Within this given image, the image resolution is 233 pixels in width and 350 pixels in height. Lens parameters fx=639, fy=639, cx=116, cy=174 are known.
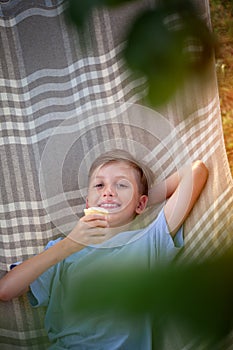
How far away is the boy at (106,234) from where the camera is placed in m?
1.80

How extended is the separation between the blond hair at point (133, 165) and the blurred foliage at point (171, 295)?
1.63m

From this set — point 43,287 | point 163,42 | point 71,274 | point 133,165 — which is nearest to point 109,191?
point 133,165

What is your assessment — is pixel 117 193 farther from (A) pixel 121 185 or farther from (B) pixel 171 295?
(B) pixel 171 295

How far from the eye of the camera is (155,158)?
2.02 m

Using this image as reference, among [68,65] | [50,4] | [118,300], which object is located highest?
[50,4]

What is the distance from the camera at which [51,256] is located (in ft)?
5.88

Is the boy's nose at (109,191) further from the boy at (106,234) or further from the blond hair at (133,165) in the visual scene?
the blond hair at (133,165)

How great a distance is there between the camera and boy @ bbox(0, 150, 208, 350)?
180cm

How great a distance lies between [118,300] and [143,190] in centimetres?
167

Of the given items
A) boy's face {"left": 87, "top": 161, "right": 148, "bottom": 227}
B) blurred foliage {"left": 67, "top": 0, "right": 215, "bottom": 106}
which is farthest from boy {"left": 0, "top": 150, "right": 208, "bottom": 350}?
blurred foliage {"left": 67, "top": 0, "right": 215, "bottom": 106}

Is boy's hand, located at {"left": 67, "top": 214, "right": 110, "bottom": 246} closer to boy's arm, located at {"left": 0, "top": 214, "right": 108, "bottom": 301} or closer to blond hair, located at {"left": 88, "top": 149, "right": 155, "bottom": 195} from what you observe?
boy's arm, located at {"left": 0, "top": 214, "right": 108, "bottom": 301}

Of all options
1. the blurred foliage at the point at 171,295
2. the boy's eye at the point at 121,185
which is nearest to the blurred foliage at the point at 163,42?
the blurred foliage at the point at 171,295

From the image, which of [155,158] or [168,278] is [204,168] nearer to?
[155,158]

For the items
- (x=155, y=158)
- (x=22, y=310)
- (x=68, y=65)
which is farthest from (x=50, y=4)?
(x=22, y=310)
